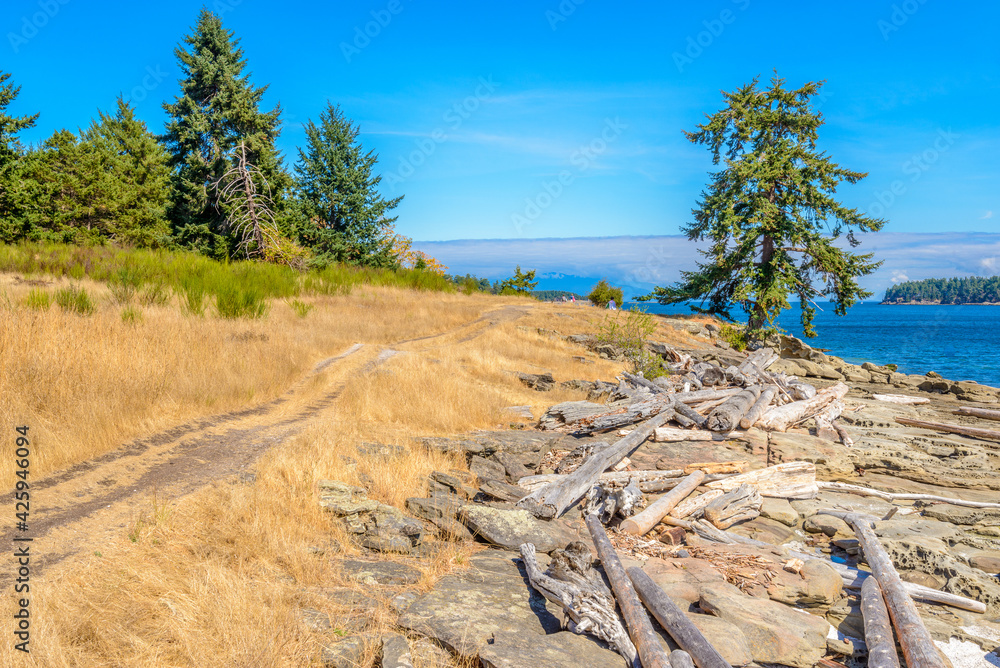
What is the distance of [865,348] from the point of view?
54031 mm

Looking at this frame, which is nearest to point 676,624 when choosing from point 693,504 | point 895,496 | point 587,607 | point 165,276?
point 587,607

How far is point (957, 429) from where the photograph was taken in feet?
45.3

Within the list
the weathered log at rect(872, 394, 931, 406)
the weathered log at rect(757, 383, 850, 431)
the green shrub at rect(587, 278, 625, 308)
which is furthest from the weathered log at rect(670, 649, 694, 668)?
the green shrub at rect(587, 278, 625, 308)

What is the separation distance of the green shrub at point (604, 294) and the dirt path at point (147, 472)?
31.4 metres

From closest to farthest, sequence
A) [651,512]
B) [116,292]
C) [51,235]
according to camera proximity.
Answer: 1. [651,512]
2. [116,292]
3. [51,235]

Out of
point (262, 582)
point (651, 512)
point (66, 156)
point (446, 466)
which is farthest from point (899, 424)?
point (66, 156)

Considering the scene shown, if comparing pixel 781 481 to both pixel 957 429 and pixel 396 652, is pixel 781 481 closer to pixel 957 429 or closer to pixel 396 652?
pixel 396 652

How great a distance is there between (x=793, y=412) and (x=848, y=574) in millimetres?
8011

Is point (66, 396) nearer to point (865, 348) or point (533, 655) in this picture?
point (533, 655)

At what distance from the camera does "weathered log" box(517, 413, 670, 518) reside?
6.71m

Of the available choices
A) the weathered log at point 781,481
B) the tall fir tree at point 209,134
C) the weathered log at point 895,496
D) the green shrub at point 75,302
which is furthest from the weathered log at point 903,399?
the tall fir tree at point 209,134

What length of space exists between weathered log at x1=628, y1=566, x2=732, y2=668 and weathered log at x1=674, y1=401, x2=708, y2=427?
6987 millimetres

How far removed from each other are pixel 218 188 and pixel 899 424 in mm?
29263

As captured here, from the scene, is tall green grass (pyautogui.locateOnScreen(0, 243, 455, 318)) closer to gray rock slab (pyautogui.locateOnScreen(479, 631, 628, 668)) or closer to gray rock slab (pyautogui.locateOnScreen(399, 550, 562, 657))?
gray rock slab (pyautogui.locateOnScreen(399, 550, 562, 657))
